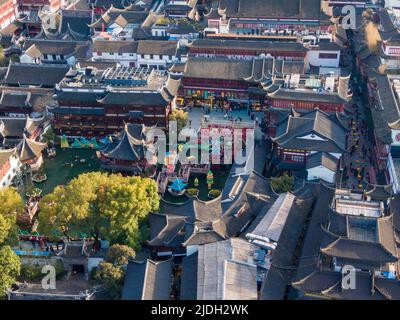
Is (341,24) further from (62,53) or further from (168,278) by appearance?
(168,278)

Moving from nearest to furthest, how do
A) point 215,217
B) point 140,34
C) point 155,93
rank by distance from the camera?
1. point 215,217
2. point 155,93
3. point 140,34

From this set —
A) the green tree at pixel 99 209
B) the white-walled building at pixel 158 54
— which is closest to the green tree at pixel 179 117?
the white-walled building at pixel 158 54

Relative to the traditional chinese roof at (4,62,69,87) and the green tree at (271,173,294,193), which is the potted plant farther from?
the traditional chinese roof at (4,62,69,87)

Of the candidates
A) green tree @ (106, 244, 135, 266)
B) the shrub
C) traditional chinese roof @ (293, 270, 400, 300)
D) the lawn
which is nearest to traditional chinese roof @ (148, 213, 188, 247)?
green tree @ (106, 244, 135, 266)

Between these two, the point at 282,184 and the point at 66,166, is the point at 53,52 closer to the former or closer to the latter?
the point at 66,166

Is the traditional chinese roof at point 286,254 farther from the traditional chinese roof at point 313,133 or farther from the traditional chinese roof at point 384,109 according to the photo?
the traditional chinese roof at point 384,109

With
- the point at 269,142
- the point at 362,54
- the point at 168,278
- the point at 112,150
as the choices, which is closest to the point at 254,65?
the point at 269,142

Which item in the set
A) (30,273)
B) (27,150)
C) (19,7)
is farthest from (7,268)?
(19,7)
